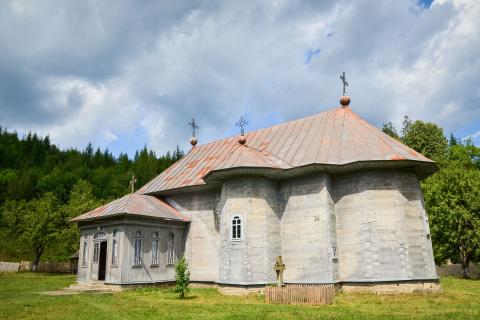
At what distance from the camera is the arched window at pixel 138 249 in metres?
21.0

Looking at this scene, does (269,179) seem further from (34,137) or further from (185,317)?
(34,137)

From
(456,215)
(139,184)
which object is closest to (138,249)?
(456,215)

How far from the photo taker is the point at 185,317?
12.2 meters

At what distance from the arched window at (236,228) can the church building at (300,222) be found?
0.05 m

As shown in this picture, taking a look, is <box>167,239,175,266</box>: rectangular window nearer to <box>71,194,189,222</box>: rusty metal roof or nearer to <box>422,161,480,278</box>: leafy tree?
<box>71,194,189,222</box>: rusty metal roof

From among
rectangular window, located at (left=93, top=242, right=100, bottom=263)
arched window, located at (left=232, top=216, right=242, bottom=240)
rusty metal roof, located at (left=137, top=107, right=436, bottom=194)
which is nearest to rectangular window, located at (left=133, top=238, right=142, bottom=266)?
rectangular window, located at (left=93, top=242, right=100, bottom=263)

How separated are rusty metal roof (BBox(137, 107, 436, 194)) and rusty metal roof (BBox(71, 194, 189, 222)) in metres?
1.26

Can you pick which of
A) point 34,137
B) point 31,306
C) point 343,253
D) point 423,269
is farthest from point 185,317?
point 34,137

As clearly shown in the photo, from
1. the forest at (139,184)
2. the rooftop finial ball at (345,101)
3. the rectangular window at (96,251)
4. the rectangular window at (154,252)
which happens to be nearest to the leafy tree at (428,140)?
the forest at (139,184)

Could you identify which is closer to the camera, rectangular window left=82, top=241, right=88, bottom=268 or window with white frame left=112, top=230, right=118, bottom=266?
window with white frame left=112, top=230, right=118, bottom=266

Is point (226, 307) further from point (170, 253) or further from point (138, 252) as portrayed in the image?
point (170, 253)

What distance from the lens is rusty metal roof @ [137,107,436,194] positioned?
18.4 metres

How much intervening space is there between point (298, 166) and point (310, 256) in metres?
4.26

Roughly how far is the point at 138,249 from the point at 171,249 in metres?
2.35
